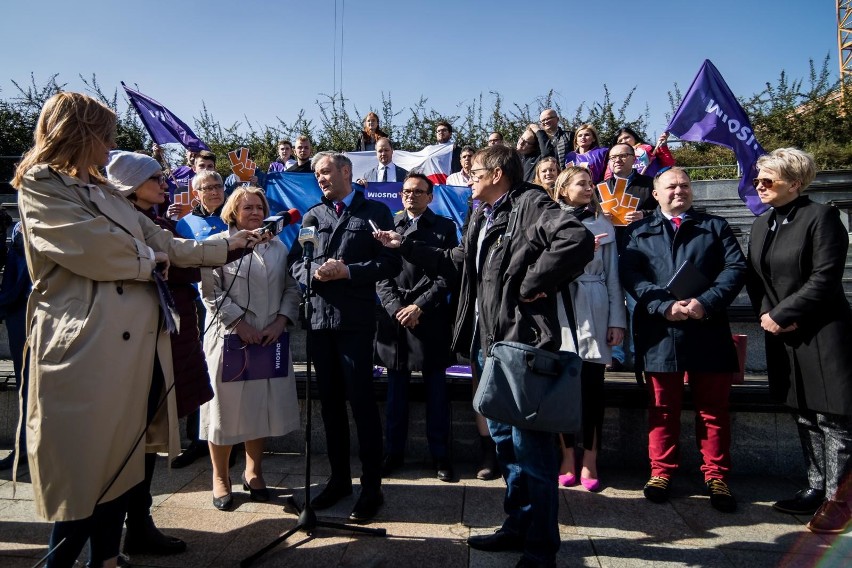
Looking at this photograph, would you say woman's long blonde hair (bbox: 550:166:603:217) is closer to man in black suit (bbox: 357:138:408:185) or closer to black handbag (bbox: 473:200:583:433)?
black handbag (bbox: 473:200:583:433)

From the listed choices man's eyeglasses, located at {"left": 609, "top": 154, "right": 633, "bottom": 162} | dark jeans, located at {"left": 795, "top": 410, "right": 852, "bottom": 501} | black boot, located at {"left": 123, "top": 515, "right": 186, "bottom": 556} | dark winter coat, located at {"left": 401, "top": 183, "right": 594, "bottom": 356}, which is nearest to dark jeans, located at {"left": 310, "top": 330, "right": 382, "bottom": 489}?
dark winter coat, located at {"left": 401, "top": 183, "right": 594, "bottom": 356}

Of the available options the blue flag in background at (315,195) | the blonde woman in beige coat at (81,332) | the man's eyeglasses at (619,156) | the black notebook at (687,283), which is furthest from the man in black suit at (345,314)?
the blue flag in background at (315,195)

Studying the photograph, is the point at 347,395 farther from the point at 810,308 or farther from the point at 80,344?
the point at 810,308

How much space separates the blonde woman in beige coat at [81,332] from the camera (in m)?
2.35

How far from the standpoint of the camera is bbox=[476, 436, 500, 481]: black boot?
171 inches

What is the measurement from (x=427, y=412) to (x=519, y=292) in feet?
6.68

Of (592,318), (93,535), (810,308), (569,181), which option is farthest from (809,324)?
(93,535)

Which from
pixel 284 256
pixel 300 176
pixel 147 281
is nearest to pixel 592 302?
pixel 284 256

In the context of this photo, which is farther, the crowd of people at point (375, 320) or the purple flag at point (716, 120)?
the purple flag at point (716, 120)

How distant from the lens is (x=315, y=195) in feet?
25.7

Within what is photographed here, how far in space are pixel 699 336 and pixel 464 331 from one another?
67.7 inches

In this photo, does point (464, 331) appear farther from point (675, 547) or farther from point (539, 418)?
point (675, 547)

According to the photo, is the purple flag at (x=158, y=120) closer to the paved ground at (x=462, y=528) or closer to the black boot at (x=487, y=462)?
the paved ground at (x=462, y=528)

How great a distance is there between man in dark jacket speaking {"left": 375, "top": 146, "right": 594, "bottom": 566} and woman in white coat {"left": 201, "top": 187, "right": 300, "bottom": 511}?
3.33 feet
